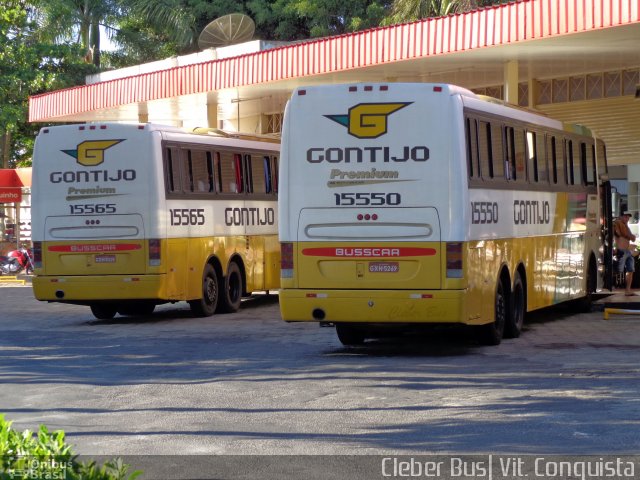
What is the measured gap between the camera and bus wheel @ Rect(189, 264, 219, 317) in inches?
883

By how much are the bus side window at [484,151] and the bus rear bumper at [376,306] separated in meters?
1.78

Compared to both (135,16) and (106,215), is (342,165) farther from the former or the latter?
(135,16)

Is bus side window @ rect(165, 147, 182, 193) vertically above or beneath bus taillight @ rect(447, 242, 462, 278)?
above

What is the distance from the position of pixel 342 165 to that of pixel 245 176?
28.4 ft

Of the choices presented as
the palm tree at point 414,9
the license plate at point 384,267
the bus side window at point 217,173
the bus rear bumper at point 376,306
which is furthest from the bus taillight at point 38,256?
the palm tree at point 414,9

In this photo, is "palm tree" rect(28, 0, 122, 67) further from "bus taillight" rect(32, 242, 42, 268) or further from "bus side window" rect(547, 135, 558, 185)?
"bus side window" rect(547, 135, 558, 185)

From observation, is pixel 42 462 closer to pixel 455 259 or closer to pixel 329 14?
pixel 455 259

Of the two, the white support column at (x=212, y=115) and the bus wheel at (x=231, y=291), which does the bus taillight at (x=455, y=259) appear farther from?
the white support column at (x=212, y=115)

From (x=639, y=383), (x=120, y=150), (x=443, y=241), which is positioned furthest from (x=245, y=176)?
(x=639, y=383)

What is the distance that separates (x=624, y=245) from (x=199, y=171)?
767 cm

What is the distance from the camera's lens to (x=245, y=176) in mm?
24266

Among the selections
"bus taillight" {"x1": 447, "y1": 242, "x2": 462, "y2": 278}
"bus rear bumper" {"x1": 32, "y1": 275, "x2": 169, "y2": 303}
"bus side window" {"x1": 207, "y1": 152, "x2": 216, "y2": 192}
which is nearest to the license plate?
"bus taillight" {"x1": 447, "y1": 242, "x2": 462, "y2": 278}

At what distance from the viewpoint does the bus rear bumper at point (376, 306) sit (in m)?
15.2

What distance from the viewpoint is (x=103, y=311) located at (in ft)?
75.6
